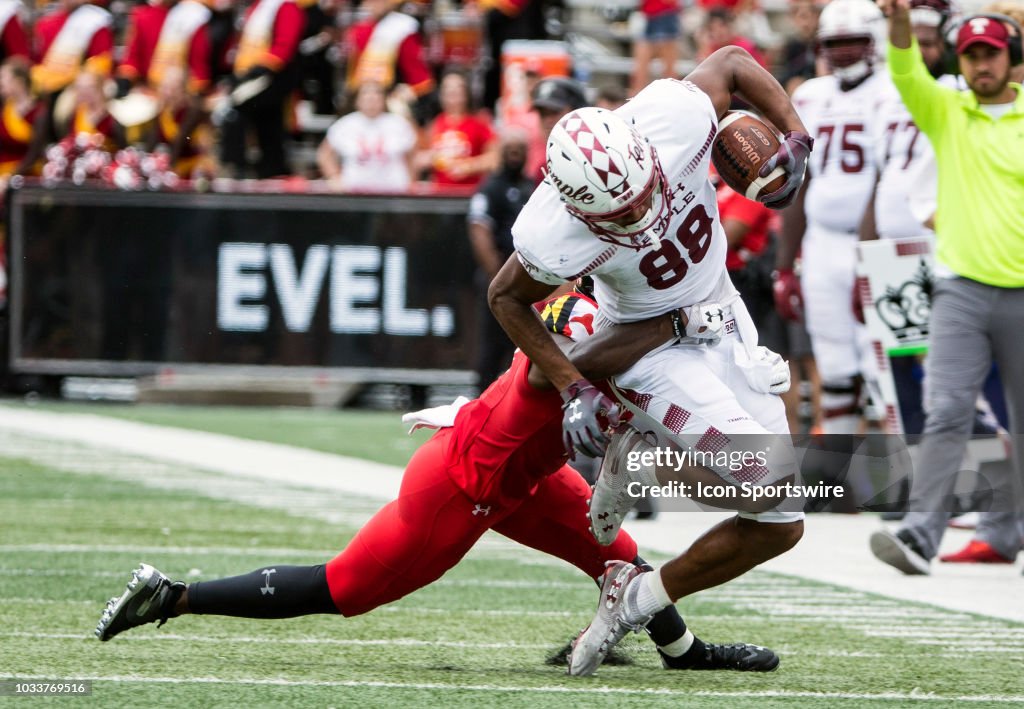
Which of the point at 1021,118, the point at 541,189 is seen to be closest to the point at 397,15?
the point at 1021,118

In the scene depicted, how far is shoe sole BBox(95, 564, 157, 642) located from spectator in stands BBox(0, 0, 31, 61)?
11.6 meters

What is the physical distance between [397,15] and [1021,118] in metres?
8.15

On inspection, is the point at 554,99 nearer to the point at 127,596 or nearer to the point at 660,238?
the point at 660,238

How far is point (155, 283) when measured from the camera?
12.8m

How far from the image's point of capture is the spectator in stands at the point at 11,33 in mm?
15516

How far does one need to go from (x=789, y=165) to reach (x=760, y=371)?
1.70ft

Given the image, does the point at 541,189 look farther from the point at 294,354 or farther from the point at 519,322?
the point at 294,354

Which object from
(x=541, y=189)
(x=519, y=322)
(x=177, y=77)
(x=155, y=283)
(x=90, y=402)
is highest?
(x=541, y=189)

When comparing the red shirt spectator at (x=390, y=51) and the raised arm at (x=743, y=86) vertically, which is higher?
the raised arm at (x=743, y=86)

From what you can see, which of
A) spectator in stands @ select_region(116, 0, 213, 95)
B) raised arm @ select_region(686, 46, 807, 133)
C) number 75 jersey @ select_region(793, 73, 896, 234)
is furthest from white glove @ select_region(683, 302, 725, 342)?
spectator in stands @ select_region(116, 0, 213, 95)

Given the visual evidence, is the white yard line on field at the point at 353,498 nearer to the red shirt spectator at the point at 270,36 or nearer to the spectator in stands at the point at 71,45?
the red shirt spectator at the point at 270,36

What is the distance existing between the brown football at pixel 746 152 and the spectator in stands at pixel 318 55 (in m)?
9.73

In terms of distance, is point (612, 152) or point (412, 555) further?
point (412, 555)

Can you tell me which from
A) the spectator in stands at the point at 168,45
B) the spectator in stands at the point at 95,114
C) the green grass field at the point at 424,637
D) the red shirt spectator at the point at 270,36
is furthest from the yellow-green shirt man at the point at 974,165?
the spectator in stands at the point at 168,45
